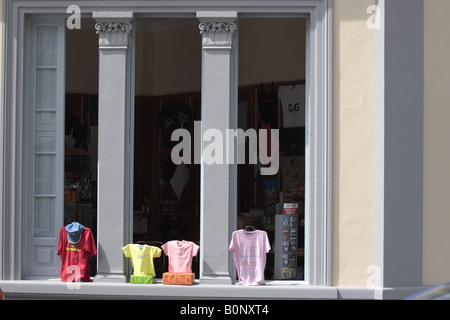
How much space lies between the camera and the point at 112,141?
8.76 meters

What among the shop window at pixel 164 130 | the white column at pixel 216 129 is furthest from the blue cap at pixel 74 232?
the white column at pixel 216 129

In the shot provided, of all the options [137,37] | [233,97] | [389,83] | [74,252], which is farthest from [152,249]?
[389,83]

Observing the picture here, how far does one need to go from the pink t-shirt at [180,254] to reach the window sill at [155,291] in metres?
0.26

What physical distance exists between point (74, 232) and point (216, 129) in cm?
229

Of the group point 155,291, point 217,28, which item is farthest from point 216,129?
point 155,291

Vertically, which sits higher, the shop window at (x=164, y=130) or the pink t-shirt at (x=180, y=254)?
the shop window at (x=164, y=130)

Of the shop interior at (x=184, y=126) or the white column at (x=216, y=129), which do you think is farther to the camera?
the shop interior at (x=184, y=126)

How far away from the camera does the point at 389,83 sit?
8383 millimetres

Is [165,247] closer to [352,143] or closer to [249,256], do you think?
[249,256]

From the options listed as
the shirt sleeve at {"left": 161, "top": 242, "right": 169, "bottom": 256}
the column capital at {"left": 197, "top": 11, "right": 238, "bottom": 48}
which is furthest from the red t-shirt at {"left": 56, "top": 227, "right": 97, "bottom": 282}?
the column capital at {"left": 197, "top": 11, "right": 238, "bottom": 48}
